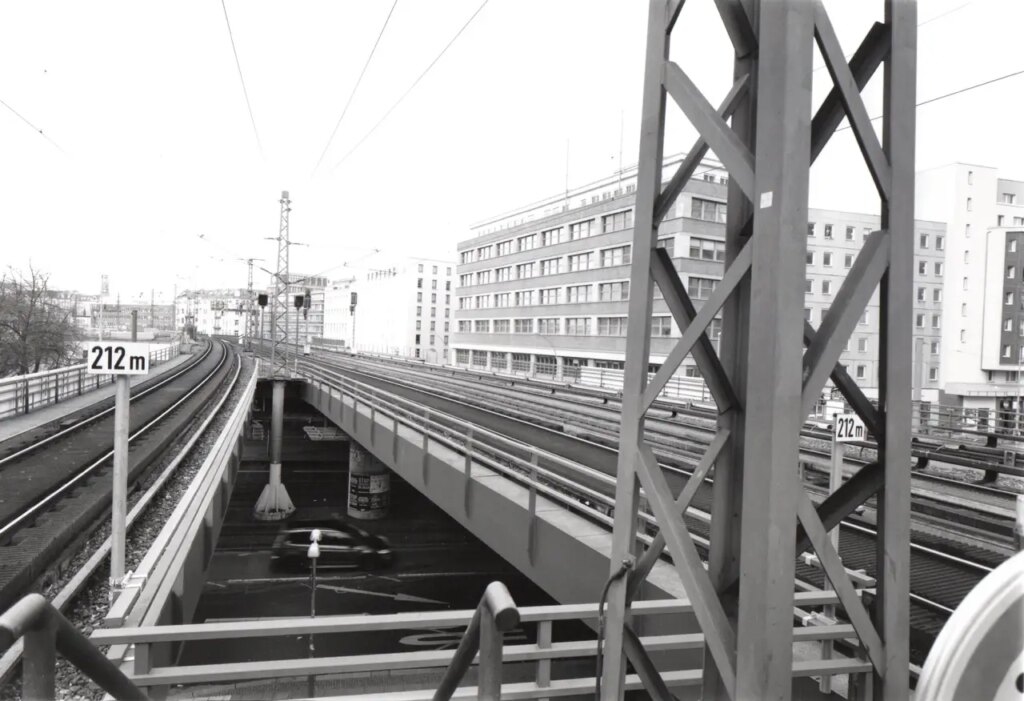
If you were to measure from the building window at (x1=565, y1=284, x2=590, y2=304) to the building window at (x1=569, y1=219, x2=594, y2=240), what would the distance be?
3.96 meters

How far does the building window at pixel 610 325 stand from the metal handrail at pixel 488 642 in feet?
140

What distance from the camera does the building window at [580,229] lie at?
49.7m

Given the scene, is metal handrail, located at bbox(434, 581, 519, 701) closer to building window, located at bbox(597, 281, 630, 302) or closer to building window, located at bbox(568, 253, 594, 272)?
building window, located at bbox(597, 281, 630, 302)

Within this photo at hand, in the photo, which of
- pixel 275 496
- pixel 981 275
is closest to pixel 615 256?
pixel 981 275

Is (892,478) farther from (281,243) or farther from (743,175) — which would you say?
(281,243)

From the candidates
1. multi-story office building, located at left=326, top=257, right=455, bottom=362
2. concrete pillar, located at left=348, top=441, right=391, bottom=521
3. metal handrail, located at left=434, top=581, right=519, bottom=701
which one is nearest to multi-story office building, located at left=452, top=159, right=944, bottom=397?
concrete pillar, located at left=348, top=441, right=391, bottom=521

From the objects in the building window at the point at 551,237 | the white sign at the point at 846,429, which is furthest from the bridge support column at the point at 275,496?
the building window at the point at 551,237

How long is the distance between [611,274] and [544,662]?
44275mm

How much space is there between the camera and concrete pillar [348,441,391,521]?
29469mm

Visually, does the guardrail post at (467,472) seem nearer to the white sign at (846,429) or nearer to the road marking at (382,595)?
the white sign at (846,429)

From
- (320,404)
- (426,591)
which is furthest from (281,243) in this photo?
(426,591)

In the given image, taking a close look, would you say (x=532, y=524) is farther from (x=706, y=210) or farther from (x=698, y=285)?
(x=706, y=210)

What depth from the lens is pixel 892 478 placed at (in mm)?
2486

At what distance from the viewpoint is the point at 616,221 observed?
46812 mm
